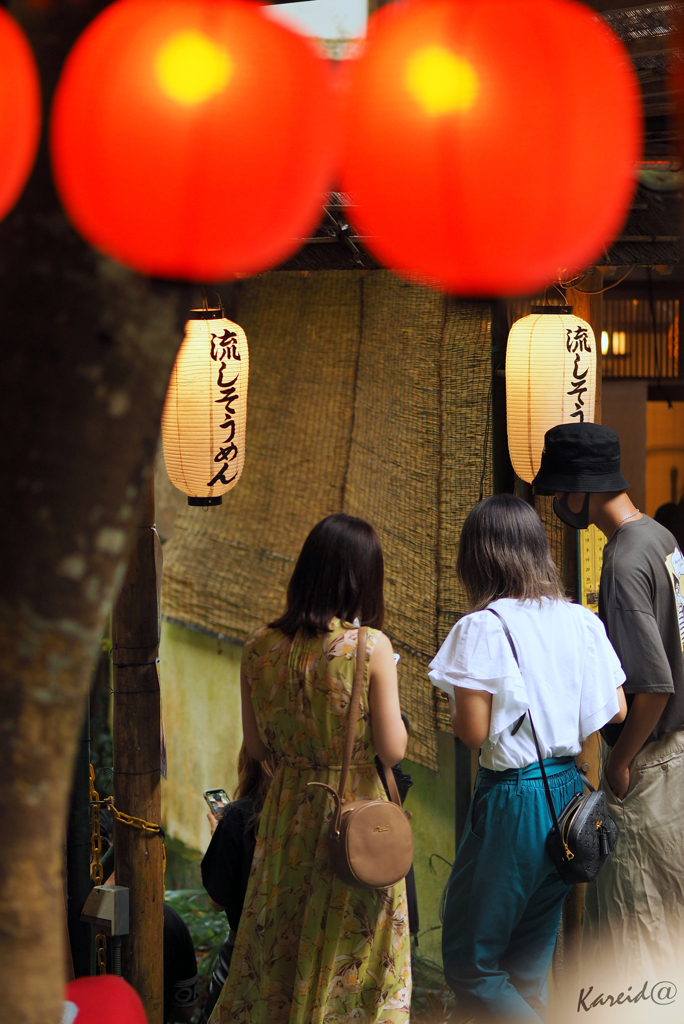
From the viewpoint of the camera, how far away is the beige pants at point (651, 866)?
369 cm

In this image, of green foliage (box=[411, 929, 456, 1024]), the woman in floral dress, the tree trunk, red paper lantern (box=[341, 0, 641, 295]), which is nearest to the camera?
the tree trunk

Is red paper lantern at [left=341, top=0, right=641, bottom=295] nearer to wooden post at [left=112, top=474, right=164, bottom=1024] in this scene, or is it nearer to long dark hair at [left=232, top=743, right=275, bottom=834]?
wooden post at [left=112, top=474, right=164, bottom=1024]

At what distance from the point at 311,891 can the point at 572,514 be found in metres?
1.75

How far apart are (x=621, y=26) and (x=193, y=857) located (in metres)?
6.95

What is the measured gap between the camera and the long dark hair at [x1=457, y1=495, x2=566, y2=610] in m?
3.47

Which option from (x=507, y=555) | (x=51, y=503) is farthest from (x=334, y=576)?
(x=51, y=503)

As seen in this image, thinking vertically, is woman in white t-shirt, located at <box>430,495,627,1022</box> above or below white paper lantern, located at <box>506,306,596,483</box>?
below

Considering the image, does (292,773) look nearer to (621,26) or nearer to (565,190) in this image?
(565,190)

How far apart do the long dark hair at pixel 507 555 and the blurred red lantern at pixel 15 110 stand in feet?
7.55

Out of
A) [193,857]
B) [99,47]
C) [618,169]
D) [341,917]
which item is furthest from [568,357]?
[193,857]

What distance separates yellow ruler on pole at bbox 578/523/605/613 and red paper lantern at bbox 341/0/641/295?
3.20m

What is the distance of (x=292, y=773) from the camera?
352 centimetres

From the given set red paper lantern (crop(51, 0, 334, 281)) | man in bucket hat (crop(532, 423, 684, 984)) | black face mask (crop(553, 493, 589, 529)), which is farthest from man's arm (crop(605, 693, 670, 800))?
red paper lantern (crop(51, 0, 334, 281))

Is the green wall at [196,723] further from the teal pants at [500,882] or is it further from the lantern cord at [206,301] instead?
the teal pants at [500,882]
